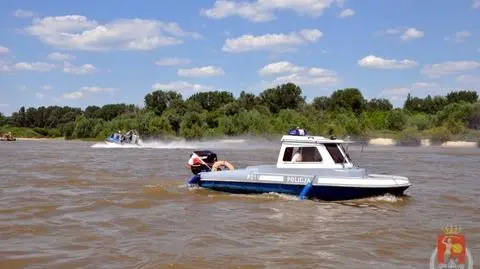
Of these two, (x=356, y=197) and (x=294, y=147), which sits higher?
(x=294, y=147)

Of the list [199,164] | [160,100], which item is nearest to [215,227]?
[199,164]

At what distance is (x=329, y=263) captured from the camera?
31.4ft

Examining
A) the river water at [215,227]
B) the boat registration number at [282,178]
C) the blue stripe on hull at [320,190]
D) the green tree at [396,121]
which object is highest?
the green tree at [396,121]

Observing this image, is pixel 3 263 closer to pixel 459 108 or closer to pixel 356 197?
pixel 356 197

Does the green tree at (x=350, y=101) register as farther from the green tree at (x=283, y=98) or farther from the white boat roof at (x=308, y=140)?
the white boat roof at (x=308, y=140)

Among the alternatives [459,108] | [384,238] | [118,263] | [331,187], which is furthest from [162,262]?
[459,108]

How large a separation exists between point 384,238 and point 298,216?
3006 millimetres

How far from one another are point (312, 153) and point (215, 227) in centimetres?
562

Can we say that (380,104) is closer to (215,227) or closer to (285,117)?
(285,117)

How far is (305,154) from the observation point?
17.5 meters

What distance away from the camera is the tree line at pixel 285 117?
8700 centimetres

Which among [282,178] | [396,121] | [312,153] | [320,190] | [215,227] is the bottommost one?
[215,227]

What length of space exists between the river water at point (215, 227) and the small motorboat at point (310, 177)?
0.97 feet

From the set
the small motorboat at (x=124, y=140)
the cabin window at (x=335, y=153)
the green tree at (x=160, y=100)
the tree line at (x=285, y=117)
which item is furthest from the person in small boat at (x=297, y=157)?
the green tree at (x=160, y=100)
